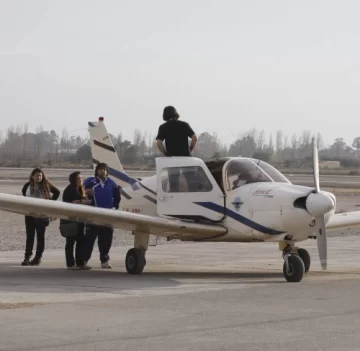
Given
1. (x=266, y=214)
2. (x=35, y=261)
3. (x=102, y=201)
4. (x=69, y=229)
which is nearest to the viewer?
(x=266, y=214)

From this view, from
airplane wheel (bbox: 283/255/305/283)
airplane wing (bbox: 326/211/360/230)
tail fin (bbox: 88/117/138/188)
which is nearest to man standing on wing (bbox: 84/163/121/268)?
tail fin (bbox: 88/117/138/188)

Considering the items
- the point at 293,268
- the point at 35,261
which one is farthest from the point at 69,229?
the point at 293,268

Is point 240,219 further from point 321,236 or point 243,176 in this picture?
point 321,236

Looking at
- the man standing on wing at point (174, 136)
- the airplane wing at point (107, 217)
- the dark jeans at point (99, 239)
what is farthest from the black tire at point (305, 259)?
the dark jeans at point (99, 239)

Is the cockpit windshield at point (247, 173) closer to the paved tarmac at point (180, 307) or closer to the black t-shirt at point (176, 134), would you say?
the black t-shirt at point (176, 134)

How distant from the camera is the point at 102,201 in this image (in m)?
17.4

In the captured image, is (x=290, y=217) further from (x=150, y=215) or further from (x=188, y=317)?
(x=188, y=317)

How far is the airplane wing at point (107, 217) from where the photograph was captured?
15398 millimetres

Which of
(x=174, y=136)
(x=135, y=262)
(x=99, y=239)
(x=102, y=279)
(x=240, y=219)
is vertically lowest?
(x=102, y=279)

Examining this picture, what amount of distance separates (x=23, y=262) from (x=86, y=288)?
14.1ft

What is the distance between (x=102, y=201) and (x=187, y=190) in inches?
68.6

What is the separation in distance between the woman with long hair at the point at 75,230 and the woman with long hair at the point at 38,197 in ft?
0.96

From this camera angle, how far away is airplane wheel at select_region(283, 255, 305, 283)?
14891 millimetres

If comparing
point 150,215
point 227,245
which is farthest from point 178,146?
point 227,245
